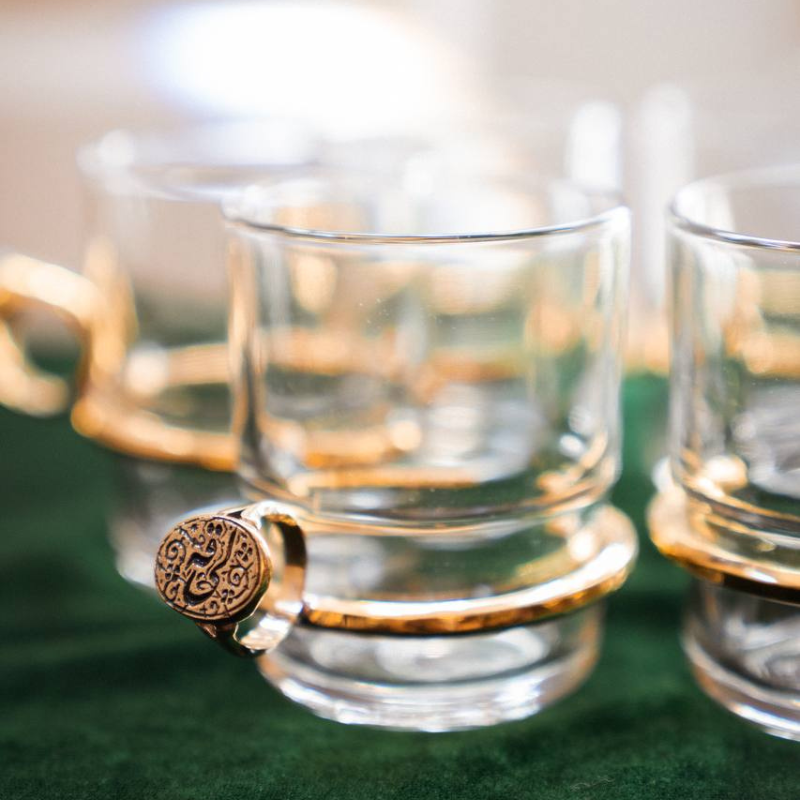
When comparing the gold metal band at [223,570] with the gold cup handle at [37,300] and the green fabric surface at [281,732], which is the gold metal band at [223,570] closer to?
the green fabric surface at [281,732]

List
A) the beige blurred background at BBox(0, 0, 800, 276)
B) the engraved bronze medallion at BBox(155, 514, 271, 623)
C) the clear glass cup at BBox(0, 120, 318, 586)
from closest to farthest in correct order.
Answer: the engraved bronze medallion at BBox(155, 514, 271, 623)
the clear glass cup at BBox(0, 120, 318, 586)
the beige blurred background at BBox(0, 0, 800, 276)

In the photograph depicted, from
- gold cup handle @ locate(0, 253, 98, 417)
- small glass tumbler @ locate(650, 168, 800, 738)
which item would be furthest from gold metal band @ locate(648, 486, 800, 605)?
gold cup handle @ locate(0, 253, 98, 417)

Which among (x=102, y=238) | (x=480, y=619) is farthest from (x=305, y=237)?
(x=102, y=238)

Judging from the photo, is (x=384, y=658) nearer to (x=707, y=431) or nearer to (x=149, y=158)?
(x=707, y=431)

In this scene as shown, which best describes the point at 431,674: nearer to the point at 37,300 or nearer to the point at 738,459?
the point at 738,459

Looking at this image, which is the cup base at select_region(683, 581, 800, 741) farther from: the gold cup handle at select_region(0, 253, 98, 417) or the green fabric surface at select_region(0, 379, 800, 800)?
the gold cup handle at select_region(0, 253, 98, 417)

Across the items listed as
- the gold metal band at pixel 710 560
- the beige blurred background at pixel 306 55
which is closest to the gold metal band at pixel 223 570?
the gold metal band at pixel 710 560

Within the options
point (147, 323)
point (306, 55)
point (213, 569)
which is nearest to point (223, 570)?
point (213, 569)
